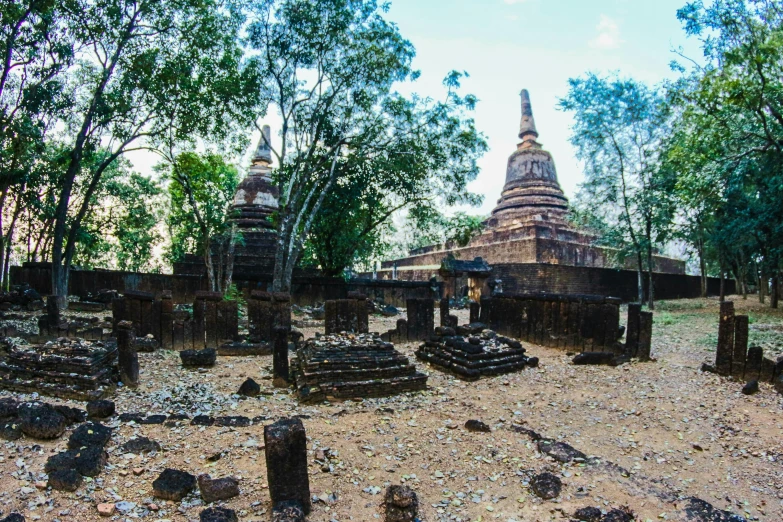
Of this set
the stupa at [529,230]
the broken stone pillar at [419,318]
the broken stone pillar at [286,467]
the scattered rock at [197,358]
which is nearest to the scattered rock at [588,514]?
the broken stone pillar at [286,467]

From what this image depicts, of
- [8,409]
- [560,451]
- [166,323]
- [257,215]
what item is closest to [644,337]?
[560,451]

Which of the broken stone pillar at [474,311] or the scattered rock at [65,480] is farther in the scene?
the broken stone pillar at [474,311]

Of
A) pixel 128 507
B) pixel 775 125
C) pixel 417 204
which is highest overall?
pixel 775 125

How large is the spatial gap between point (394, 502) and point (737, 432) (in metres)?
3.92

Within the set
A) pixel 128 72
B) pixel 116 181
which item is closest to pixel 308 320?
pixel 128 72

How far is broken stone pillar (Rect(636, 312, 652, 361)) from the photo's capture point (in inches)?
313

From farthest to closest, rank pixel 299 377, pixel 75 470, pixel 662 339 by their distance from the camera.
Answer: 1. pixel 662 339
2. pixel 299 377
3. pixel 75 470

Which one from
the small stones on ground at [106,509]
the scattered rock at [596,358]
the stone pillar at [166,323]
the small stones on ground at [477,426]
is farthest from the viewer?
the stone pillar at [166,323]

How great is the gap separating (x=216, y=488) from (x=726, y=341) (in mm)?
7069

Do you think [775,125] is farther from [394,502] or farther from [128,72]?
[128,72]

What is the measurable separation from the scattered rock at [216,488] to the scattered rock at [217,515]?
0.25 metres

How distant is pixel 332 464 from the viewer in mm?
3932

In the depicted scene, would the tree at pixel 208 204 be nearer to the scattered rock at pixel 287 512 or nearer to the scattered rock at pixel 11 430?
the scattered rock at pixel 11 430

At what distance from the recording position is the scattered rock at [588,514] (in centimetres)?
324
